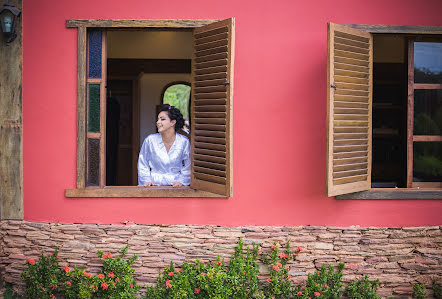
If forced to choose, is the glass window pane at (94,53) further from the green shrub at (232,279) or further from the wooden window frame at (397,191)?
the wooden window frame at (397,191)

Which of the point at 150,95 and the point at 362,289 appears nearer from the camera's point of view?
the point at 362,289

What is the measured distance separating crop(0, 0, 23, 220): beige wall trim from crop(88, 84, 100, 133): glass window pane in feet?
2.39

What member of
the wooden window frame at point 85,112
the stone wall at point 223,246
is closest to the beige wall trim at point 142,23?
the wooden window frame at point 85,112

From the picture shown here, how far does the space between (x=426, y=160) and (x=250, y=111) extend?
2.04m

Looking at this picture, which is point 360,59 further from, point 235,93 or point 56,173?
point 56,173

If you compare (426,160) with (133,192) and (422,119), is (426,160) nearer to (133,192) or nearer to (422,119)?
(422,119)

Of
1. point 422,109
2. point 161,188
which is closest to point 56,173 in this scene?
point 161,188

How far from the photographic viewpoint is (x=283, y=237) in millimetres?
5324

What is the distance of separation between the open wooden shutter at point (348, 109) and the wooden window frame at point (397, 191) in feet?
0.30

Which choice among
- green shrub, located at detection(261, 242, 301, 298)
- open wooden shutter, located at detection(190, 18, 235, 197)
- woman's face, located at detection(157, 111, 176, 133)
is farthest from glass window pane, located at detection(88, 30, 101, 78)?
green shrub, located at detection(261, 242, 301, 298)

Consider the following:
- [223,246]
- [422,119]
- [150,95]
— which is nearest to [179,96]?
[150,95]

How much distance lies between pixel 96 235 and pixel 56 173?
0.78 m

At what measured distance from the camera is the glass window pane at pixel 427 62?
217 inches

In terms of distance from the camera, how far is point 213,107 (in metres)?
5.07
